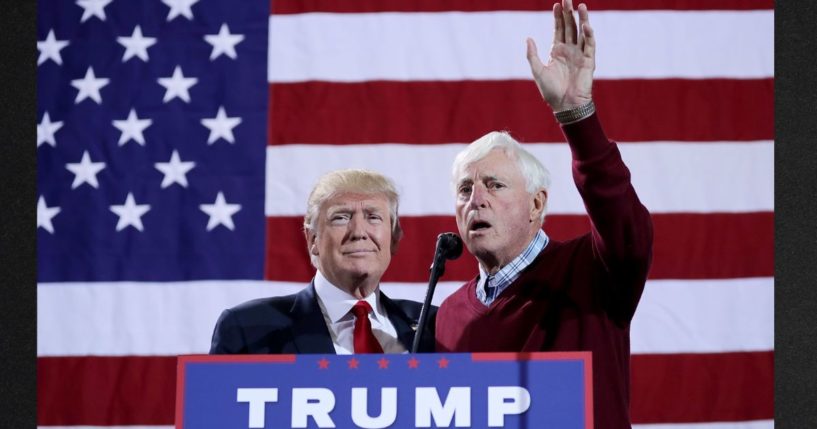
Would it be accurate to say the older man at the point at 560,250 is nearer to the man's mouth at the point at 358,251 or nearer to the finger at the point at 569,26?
the finger at the point at 569,26

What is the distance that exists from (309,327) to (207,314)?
134 centimetres

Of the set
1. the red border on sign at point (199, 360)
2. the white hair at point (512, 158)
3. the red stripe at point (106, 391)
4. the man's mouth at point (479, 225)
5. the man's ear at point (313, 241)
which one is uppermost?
the white hair at point (512, 158)

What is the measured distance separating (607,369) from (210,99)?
1810 millimetres

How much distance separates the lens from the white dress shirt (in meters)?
1.73

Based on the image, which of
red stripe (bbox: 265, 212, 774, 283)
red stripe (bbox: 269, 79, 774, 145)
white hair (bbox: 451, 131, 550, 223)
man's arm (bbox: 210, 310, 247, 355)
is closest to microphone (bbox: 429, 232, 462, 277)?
white hair (bbox: 451, 131, 550, 223)

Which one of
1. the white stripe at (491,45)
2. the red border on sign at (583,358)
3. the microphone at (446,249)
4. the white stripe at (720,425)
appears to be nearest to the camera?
the red border on sign at (583,358)

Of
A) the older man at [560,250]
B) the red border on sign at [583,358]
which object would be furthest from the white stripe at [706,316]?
the red border on sign at [583,358]

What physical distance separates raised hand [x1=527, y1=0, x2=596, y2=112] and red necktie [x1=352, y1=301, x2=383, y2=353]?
1.76 ft

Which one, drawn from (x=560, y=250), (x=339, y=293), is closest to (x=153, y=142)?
(x=339, y=293)

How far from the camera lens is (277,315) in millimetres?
1743

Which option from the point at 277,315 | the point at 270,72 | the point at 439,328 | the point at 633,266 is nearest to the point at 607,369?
the point at 633,266

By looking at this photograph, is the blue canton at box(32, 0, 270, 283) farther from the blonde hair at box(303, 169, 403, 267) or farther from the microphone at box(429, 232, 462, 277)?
the microphone at box(429, 232, 462, 277)

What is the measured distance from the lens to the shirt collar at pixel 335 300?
1759 mm

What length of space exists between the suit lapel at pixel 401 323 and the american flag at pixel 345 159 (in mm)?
1023
